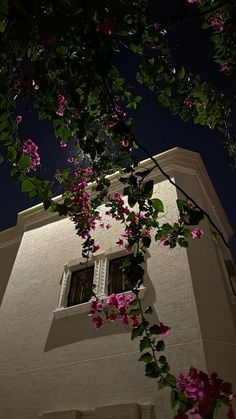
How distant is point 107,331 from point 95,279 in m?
1.19

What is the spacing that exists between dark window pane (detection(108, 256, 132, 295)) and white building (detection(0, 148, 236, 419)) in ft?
0.38

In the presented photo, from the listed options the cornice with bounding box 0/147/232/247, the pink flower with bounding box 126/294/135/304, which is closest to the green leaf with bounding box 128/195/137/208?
the pink flower with bounding box 126/294/135/304

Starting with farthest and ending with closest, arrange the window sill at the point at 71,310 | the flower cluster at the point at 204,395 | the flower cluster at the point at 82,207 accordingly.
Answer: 1. the window sill at the point at 71,310
2. the flower cluster at the point at 82,207
3. the flower cluster at the point at 204,395

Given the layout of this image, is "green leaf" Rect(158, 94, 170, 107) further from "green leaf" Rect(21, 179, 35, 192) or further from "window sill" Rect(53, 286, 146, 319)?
"window sill" Rect(53, 286, 146, 319)

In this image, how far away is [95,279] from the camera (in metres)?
6.55

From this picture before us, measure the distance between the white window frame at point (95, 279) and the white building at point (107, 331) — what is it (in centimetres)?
2

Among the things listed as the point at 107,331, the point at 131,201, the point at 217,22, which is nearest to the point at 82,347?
the point at 107,331

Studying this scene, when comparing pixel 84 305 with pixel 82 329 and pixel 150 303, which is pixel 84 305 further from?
pixel 150 303

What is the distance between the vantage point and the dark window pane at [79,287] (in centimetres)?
655

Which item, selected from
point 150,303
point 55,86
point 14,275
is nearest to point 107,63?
point 55,86

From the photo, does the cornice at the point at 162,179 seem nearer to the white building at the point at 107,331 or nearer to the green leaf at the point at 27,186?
the white building at the point at 107,331

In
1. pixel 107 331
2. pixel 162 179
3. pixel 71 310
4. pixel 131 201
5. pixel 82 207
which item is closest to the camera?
pixel 131 201

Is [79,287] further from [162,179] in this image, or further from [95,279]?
[162,179]

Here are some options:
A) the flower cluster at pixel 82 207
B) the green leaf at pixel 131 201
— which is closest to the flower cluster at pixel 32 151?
the flower cluster at pixel 82 207
